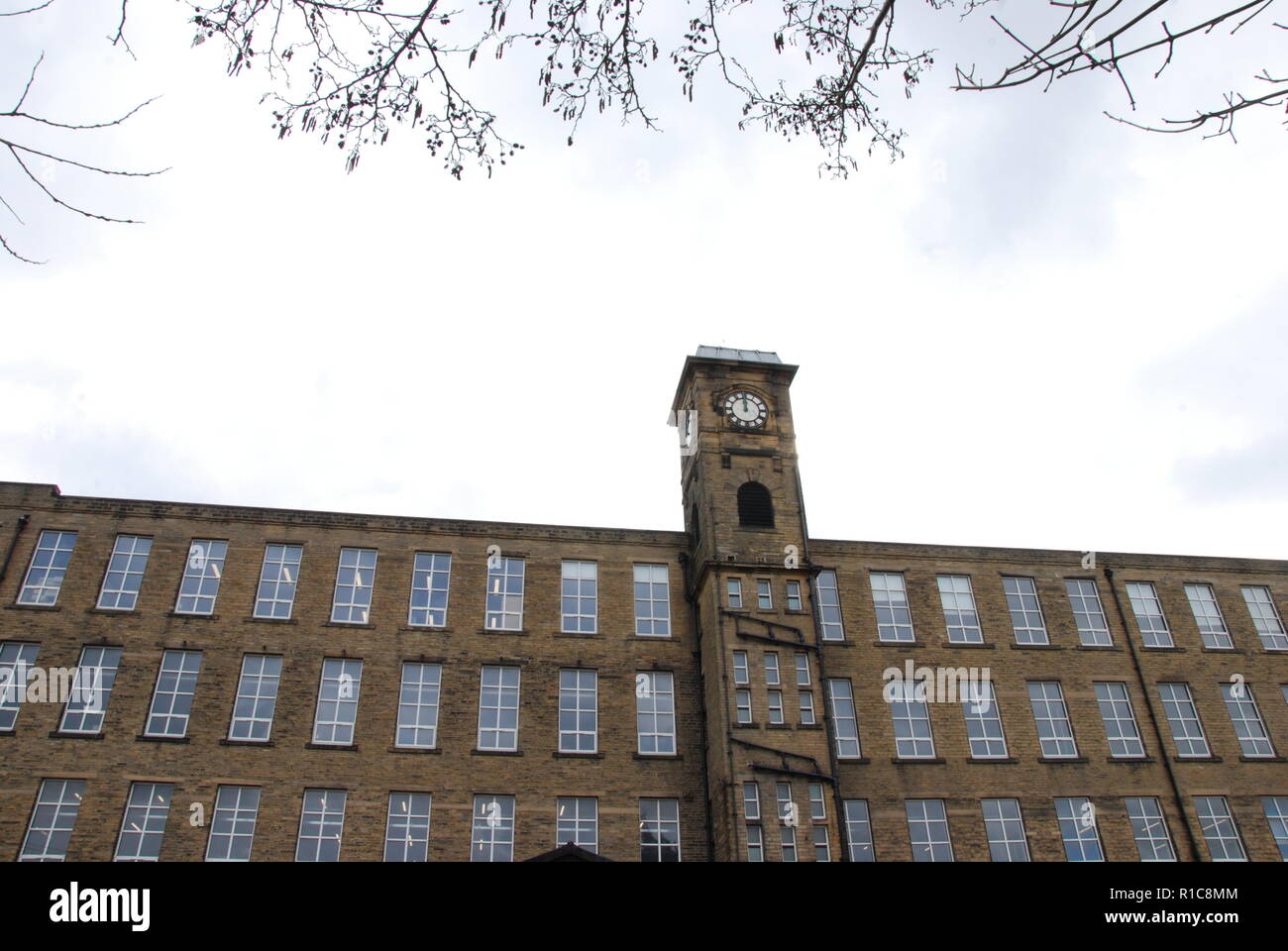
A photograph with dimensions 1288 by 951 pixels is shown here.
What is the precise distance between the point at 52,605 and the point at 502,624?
37.3 ft

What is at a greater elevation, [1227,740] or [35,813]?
[1227,740]

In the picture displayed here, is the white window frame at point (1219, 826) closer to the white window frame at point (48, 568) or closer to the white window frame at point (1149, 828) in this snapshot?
the white window frame at point (1149, 828)

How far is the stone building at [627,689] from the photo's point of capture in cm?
2117

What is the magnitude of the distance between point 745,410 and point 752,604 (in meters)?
6.56

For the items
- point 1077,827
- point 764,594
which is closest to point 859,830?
point 1077,827

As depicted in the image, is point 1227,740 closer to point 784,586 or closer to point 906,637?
point 906,637

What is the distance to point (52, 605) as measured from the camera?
74.2ft

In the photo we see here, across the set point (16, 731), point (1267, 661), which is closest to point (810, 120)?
point (16, 731)

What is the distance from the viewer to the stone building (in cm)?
2117

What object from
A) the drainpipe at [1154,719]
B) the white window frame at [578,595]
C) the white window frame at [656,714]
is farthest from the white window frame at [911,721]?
the white window frame at [578,595]

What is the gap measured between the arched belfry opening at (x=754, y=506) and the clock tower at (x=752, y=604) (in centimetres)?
3

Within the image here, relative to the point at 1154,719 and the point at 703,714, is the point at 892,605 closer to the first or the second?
the point at 703,714

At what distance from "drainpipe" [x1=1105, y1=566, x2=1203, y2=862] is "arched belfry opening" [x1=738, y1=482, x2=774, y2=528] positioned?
37.0 feet

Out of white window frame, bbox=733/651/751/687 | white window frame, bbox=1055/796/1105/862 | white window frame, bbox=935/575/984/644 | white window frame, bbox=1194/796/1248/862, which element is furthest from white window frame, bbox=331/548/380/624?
white window frame, bbox=1194/796/1248/862
